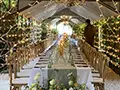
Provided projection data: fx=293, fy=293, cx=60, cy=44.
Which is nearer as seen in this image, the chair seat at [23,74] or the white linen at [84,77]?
the white linen at [84,77]

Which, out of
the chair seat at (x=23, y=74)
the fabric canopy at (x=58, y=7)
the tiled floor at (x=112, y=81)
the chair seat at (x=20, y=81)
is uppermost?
the fabric canopy at (x=58, y=7)

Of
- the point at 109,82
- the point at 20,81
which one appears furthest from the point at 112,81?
the point at 20,81

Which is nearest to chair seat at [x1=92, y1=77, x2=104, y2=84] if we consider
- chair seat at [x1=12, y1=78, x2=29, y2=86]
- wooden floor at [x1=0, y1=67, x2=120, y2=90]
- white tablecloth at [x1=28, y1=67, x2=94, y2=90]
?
white tablecloth at [x1=28, y1=67, x2=94, y2=90]

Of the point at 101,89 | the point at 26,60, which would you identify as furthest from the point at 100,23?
the point at 101,89

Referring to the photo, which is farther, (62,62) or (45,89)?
(62,62)

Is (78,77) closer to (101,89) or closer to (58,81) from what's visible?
(58,81)

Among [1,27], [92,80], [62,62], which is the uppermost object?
[1,27]

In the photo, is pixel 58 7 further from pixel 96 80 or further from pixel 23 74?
pixel 96 80

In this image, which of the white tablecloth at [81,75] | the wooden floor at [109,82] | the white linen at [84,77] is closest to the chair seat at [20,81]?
the white tablecloth at [81,75]

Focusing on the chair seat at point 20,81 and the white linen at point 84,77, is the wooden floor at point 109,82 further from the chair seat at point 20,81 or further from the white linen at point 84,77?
the white linen at point 84,77

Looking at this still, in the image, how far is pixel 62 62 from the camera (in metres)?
4.64

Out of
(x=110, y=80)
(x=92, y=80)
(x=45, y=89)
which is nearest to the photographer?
(x=45, y=89)

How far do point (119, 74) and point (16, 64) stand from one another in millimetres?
A: 4206

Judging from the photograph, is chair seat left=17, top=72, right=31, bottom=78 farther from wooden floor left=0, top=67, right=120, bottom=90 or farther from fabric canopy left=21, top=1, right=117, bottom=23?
fabric canopy left=21, top=1, right=117, bottom=23
